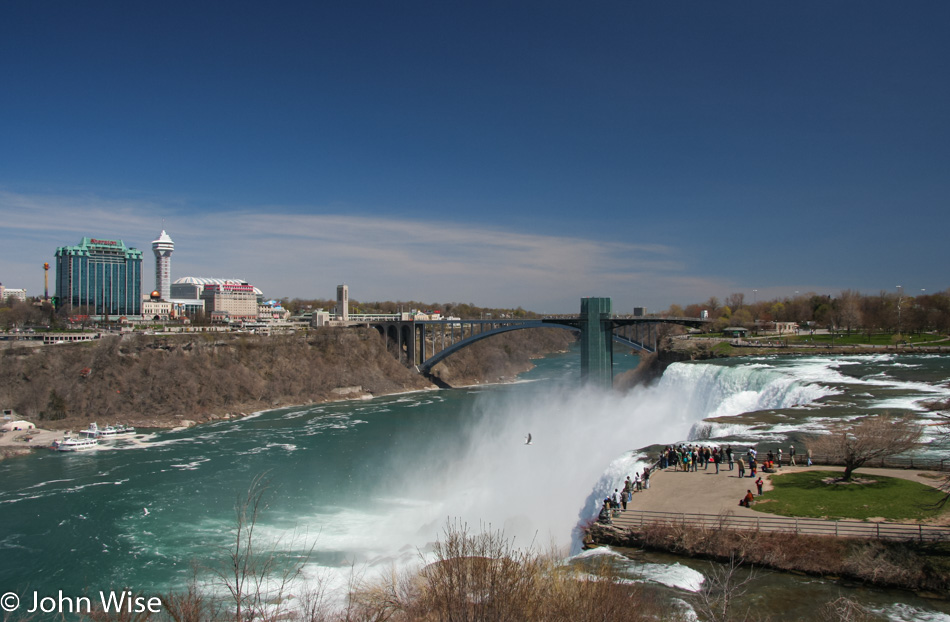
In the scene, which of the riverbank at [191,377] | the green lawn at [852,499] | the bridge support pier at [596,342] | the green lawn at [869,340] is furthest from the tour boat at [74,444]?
the green lawn at [869,340]

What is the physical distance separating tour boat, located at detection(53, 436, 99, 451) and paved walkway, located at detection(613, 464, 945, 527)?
1032 inches

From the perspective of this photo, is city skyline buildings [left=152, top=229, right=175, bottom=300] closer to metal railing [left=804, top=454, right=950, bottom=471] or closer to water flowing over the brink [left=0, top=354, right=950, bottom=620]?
water flowing over the brink [left=0, top=354, right=950, bottom=620]

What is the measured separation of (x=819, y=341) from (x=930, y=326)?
12640 millimetres

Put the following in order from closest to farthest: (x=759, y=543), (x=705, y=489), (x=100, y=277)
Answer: (x=759, y=543) < (x=705, y=489) < (x=100, y=277)

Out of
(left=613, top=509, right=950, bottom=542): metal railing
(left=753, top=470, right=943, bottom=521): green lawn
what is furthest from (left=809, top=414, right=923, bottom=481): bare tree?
(left=613, top=509, right=950, bottom=542): metal railing

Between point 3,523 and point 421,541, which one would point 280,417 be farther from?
point 421,541

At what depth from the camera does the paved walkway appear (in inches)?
428

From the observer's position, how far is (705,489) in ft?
39.1

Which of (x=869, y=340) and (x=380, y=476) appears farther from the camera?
(x=869, y=340)

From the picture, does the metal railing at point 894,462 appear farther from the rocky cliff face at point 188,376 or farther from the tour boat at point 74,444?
the rocky cliff face at point 188,376

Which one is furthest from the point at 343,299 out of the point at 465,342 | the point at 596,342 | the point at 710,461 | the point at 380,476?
the point at 710,461

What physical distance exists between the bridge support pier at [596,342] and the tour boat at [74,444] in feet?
88.2

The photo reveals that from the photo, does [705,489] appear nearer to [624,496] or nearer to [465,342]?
[624,496]

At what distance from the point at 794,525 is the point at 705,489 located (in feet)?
7.62
